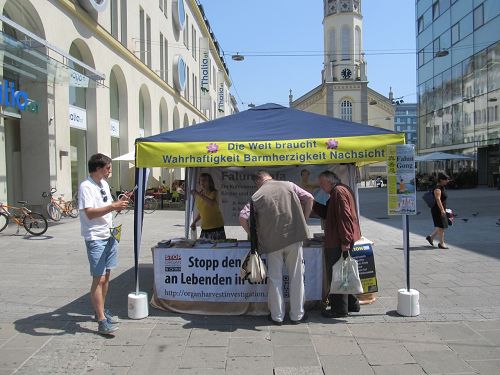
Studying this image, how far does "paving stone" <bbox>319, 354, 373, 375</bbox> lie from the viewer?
401cm

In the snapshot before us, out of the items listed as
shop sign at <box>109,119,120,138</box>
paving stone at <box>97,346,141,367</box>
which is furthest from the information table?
shop sign at <box>109,119,120,138</box>

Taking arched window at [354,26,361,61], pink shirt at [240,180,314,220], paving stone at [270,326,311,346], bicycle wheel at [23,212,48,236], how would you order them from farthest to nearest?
arched window at [354,26,361,61] → bicycle wheel at [23,212,48,236] → pink shirt at [240,180,314,220] → paving stone at [270,326,311,346]

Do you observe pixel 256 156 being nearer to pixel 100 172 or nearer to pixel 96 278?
pixel 100 172

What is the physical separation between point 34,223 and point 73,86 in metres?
6.49

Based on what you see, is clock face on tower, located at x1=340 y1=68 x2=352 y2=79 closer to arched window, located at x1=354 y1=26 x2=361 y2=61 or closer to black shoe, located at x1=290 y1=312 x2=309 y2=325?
arched window, located at x1=354 y1=26 x2=361 y2=61

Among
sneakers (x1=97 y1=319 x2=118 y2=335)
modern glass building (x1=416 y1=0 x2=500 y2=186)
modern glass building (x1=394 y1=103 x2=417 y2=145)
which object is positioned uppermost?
modern glass building (x1=394 y1=103 x2=417 y2=145)

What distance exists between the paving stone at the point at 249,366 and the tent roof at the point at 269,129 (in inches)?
97.1

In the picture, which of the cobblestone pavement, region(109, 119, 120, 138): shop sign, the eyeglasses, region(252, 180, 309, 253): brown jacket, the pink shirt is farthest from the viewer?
region(109, 119, 120, 138): shop sign

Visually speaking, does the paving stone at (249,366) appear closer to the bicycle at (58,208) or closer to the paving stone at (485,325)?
the paving stone at (485,325)

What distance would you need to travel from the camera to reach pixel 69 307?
19.5ft

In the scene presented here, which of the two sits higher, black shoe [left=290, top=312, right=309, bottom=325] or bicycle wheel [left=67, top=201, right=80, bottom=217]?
bicycle wheel [left=67, top=201, right=80, bottom=217]

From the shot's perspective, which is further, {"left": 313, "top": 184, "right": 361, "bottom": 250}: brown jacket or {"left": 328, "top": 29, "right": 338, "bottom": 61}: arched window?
{"left": 328, "top": 29, "right": 338, "bottom": 61}: arched window

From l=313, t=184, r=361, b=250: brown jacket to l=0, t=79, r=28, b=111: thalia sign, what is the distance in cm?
985

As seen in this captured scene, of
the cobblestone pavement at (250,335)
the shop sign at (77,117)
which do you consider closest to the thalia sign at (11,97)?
the shop sign at (77,117)
